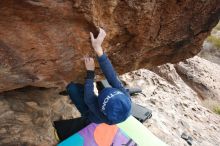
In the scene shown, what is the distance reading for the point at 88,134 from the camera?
512 cm

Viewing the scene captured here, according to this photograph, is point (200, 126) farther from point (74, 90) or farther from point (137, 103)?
point (74, 90)

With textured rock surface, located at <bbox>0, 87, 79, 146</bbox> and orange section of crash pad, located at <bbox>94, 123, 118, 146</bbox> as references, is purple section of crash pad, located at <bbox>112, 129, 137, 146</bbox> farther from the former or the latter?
textured rock surface, located at <bbox>0, 87, 79, 146</bbox>

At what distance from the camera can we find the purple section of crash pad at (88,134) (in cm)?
507

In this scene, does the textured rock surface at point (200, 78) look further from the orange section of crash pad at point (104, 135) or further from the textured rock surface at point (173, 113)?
the orange section of crash pad at point (104, 135)

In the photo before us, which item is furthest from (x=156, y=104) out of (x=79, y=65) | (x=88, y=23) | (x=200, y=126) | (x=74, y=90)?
(x=88, y=23)

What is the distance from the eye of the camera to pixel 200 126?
723 cm

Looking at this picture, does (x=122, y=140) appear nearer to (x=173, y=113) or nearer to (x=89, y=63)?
(x=89, y=63)

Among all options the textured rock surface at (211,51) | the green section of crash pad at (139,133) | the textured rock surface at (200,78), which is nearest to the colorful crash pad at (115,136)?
the green section of crash pad at (139,133)

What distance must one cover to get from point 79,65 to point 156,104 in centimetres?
345

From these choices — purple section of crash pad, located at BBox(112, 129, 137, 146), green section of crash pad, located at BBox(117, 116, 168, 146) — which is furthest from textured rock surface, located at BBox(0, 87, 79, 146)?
green section of crash pad, located at BBox(117, 116, 168, 146)

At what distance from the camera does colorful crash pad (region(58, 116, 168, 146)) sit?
198 inches

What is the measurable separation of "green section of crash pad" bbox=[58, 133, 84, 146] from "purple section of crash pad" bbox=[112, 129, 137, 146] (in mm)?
515

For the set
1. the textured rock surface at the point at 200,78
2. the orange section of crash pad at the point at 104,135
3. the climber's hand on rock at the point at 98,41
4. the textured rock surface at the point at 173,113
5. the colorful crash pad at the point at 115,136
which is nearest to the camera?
the climber's hand on rock at the point at 98,41

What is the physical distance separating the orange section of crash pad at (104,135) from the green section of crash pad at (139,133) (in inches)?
14.9
